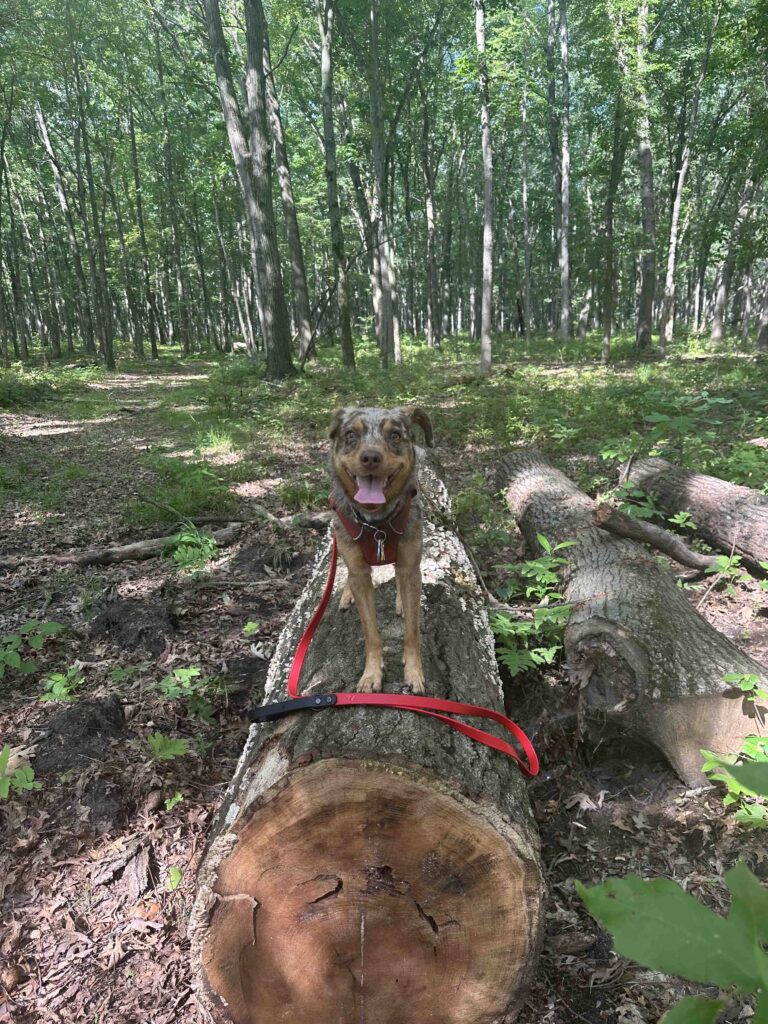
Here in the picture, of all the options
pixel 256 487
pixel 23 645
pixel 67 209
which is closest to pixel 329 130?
pixel 256 487

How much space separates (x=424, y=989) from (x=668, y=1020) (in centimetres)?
182

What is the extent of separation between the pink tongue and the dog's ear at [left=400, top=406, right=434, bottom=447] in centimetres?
54

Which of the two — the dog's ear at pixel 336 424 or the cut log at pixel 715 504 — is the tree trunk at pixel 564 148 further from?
the dog's ear at pixel 336 424

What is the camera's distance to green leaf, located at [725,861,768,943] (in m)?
0.76

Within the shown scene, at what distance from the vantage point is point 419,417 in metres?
3.15

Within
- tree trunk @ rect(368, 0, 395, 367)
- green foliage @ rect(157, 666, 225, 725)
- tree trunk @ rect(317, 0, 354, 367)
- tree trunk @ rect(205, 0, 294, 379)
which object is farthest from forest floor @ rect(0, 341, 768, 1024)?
tree trunk @ rect(368, 0, 395, 367)

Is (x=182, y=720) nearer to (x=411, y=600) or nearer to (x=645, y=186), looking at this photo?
(x=411, y=600)

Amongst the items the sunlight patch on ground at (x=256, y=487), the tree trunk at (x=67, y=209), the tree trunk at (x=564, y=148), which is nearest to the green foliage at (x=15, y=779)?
the sunlight patch on ground at (x=256, y=487)

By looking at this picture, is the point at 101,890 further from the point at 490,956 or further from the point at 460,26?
the point at 460,26

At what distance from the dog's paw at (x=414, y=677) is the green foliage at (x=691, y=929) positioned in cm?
198

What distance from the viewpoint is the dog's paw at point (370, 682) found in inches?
109

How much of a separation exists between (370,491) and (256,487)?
6235 mm

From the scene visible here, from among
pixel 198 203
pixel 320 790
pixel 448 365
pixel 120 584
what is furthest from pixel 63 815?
pixel 198 203

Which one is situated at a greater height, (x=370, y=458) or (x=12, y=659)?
(x=370, y=458)
